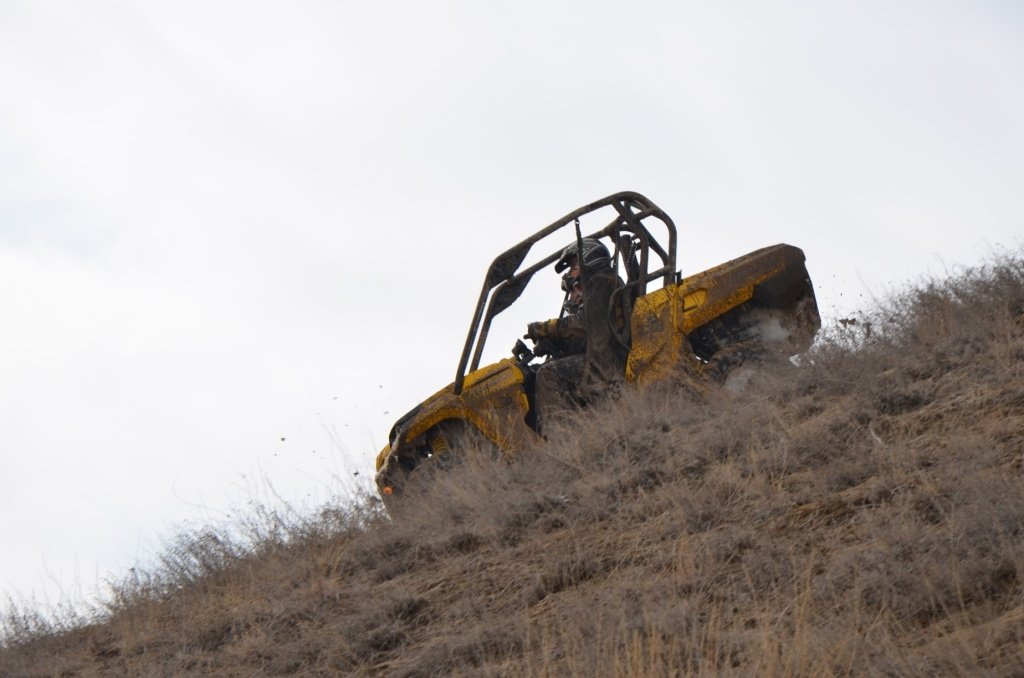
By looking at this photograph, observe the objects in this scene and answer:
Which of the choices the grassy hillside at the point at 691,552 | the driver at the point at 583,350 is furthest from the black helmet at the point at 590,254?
the grassy hillside at the point at 691,552

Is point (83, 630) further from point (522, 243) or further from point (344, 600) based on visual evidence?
point (522, 243)

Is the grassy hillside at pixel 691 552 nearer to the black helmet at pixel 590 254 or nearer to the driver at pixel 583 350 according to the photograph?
the driver at pixel 583 350

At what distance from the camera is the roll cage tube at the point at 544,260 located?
966cm

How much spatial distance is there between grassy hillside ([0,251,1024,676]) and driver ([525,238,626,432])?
1.75 ft

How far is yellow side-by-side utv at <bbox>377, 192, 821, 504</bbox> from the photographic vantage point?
866 centimetres

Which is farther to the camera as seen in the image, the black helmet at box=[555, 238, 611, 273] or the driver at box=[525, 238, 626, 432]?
the black helmet at box=[555, 238, 611, 273]

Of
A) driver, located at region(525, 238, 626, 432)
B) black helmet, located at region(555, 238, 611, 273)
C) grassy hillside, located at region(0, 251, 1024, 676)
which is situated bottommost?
grassy hillside, located at region(0, 251, 1024, 676)

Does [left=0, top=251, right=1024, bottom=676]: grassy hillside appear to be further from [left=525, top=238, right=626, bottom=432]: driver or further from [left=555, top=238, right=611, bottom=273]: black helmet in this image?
[left=555, top=238, right=611, bottom=273]: black helmet

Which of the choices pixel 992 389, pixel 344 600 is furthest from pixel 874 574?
pixel 344 600

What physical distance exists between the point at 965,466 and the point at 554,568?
1.90m

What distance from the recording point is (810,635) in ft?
14.3

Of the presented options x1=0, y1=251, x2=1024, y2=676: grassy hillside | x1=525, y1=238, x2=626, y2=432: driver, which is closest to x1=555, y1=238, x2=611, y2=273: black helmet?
x1=525, y1=238, x2=626, y2=432: driver

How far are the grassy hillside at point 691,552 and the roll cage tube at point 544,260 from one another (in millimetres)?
1387

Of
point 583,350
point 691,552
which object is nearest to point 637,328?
point 583,350
